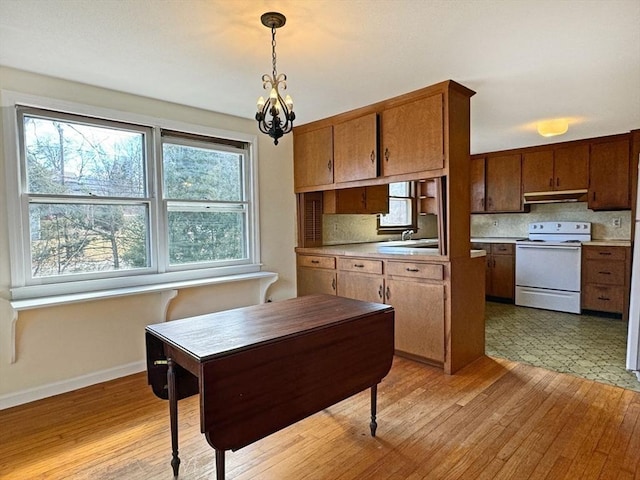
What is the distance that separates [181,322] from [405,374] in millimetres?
1834

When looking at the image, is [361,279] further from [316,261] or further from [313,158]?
[313,158]

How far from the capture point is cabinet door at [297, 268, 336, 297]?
3848mm

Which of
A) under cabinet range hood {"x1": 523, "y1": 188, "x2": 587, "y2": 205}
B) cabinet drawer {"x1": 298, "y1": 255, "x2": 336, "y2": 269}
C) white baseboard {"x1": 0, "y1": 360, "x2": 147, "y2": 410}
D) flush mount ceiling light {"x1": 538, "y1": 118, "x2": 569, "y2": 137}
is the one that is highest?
flush mount ceiling light {"x1": 538, "y1": 118, "x2": 569, "y2": 137}

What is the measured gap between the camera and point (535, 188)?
5.15 m

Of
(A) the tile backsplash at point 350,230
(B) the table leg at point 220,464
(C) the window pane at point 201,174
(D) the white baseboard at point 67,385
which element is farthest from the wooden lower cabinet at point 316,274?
(B) the table leg at point 220,464

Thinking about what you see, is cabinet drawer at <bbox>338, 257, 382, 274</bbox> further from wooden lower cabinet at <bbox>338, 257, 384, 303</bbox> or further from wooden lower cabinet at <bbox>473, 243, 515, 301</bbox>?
wooden lower cabinet at <bbox>473, 243, 515, 301</bbox>

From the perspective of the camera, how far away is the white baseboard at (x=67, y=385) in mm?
2512

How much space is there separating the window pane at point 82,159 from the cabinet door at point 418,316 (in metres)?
2.34

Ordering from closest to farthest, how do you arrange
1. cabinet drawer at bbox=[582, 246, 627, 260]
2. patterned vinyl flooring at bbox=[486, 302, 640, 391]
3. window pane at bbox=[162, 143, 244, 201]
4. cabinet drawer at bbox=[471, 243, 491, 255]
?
patterned vinyl flooring at bbox=[486, 302, 640, 391]
window pane at bbox=[162, 143, 244, 201]
cabinet drawer at bbox=[582, 246, 627, 260]
cabinet drawer at bbox=[471, 243, 491, 255]

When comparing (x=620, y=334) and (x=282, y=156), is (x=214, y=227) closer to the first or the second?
(x=282, y=156)

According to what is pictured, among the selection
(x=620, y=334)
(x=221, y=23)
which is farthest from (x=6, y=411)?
(x=620, y=334)

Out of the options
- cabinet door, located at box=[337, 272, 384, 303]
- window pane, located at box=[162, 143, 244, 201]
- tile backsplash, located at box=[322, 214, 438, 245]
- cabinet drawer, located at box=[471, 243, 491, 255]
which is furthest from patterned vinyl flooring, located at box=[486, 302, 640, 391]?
window pane, located at box=[162, 143, 244, 201]

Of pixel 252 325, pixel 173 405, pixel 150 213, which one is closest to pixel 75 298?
pixel 150 213

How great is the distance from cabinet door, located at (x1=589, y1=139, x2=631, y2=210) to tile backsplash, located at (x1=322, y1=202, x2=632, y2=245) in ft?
1.20
